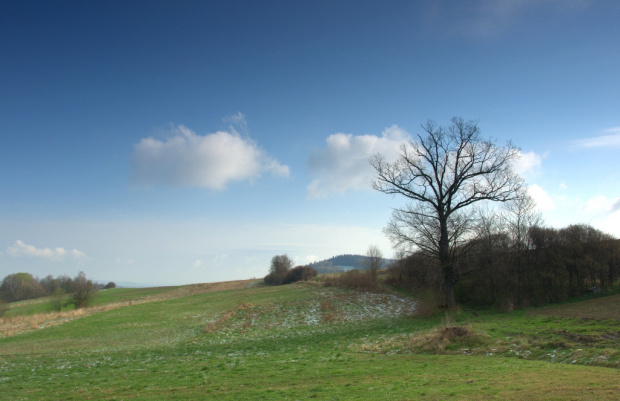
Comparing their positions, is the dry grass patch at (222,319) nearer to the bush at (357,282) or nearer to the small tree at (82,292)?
the bush at (357,282)

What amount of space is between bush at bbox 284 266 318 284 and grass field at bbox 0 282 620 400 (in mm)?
49186

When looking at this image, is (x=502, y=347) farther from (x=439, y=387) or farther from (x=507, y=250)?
(x=507, y=250)

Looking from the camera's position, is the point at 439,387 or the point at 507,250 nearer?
the point at 439,387

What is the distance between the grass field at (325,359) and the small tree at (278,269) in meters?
54.1

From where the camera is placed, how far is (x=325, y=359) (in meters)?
16.1

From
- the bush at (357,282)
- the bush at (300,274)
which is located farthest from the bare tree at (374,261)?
the bush at (300,274)

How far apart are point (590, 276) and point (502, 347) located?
21859 mm

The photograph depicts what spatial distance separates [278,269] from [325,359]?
7240cm

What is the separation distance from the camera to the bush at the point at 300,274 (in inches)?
3189

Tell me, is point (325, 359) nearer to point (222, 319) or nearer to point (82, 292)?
point (222, 319)

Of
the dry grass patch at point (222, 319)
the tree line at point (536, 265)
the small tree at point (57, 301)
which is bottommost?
the dry grass patch at point (222, 319)

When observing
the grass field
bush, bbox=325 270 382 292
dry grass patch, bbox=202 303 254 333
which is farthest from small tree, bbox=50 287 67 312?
bush, bbox=325 270 382 292

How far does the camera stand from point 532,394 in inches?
316

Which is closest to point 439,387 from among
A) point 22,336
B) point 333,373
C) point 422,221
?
point 333,373
